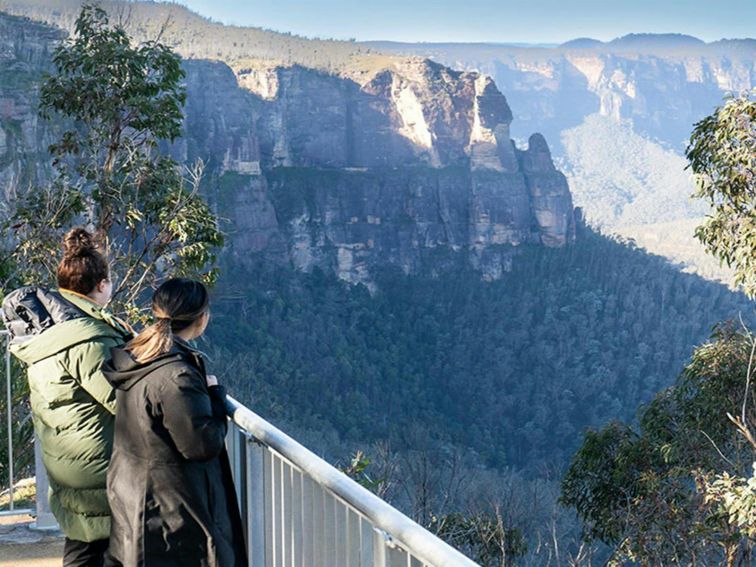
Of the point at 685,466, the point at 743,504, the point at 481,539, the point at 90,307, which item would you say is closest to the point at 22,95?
the point at 481,539

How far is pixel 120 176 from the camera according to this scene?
408 inches

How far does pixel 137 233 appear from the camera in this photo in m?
10.3

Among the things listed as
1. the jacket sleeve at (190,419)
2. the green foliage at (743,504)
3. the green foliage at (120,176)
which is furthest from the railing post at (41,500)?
the green foliage at (743,504)

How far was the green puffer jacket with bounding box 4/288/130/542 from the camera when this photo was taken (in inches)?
116

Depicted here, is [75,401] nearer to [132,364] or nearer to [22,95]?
[132,364]

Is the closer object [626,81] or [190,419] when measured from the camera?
[190,419]

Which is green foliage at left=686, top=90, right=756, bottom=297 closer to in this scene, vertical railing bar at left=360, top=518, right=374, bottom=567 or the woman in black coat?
the woman in black coat

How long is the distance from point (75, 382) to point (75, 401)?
72 mm

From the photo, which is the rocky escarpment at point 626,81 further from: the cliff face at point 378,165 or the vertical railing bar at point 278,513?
the vertical railing bar at point 278,513

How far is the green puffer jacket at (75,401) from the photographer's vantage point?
2.94m

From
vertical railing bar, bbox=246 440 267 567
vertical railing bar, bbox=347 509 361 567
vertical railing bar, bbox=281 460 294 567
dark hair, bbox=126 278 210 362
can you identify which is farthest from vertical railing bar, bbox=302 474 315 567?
dark hair, bbox=126 278 210 362

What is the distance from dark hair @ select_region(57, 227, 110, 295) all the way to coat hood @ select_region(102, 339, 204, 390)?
50cm

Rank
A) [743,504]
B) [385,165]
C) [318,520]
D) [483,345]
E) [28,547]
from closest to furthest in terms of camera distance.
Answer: [318,520]
[28,547]
[743,504]
[483,345]
[385,165]

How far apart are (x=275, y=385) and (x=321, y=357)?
353 inches
